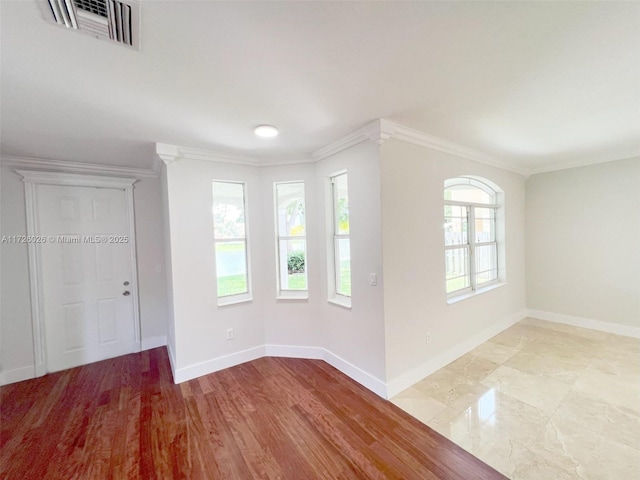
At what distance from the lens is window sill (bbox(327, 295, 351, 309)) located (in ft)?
9.15

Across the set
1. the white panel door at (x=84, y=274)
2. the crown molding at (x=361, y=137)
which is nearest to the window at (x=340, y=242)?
the crown molding at (x=361, y=137)

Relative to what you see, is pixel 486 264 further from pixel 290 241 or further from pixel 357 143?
pixel 290 241

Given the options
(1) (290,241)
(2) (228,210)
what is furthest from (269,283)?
(2) (228,210)

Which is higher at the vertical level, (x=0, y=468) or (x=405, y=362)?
(x=405, y=362)

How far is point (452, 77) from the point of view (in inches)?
63.3

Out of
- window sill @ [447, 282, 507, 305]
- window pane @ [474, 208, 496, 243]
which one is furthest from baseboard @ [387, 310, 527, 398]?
window pane @ [474, 208, 496, 243]

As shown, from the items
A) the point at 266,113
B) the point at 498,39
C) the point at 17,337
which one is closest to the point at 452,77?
the point at 498,39

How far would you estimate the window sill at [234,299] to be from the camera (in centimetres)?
297

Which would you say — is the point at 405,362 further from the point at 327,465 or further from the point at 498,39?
the point at 498,39

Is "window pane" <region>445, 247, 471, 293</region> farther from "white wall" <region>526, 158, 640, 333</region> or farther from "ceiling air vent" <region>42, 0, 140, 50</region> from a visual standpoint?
"ceiling air vent" <region>42, 0, 140, 50</region>

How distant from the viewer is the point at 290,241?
10.7ft

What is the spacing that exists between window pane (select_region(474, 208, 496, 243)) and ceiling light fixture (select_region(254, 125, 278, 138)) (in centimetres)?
297

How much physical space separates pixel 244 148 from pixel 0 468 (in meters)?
3.05

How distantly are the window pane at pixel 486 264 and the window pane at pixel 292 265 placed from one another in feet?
8.08
